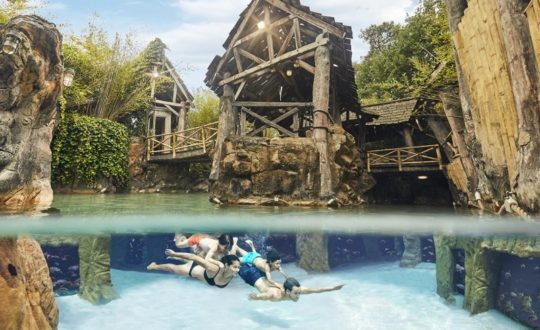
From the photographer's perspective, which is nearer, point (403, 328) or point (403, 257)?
point (403, 328)

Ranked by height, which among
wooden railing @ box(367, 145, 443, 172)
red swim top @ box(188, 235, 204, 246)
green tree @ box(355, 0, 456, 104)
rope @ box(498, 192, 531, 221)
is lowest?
red swim top @ box(188, 235, 204, 246)

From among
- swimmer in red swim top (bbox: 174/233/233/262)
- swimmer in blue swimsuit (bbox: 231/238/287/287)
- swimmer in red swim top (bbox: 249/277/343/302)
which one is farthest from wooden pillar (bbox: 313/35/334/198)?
swimmer in red swim top (bbox: 174/233/233/262)

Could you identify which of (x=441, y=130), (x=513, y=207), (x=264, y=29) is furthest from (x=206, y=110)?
(x=513, y=207)

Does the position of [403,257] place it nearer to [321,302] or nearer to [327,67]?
[321,302]

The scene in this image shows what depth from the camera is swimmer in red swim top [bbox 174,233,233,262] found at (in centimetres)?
869

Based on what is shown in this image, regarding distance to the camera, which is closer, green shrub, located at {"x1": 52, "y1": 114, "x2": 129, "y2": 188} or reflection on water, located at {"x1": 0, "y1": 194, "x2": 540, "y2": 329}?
reflection on water, located at {"x1": 0, "y1": 194, "x2": 540, "y2": 329}

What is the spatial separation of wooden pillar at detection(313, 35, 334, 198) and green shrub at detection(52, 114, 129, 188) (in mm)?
10358

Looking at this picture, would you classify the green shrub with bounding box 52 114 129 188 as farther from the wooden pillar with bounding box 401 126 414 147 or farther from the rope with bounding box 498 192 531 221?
the wooden pillar with bounding box 401 126 414 147

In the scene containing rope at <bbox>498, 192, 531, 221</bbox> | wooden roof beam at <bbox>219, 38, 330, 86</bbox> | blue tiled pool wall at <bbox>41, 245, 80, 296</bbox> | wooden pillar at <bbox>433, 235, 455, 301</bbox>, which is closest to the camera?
rope at <bbox>498, 192, 531, 221</bbox>

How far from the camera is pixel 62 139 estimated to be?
13.6 m

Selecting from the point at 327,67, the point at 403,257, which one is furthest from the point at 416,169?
the point at 327,67

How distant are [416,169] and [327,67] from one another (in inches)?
317

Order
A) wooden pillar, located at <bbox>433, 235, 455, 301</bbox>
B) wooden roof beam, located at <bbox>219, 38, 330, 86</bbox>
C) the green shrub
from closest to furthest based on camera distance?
1. wooden pillar, located at <bbox>433, 235, 455, 301</bbox>
2. wooden roof beam, located at <bbox>219, 38, 330, 86</bbox>
3. the green shrub

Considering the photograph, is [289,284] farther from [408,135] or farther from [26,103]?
[408,135]
